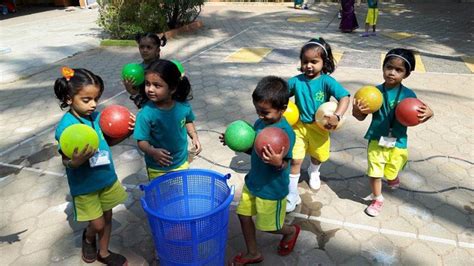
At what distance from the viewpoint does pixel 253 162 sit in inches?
103

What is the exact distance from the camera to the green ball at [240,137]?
2.47 m

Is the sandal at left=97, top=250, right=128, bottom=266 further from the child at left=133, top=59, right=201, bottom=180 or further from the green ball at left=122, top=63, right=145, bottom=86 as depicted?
the green ball at left=122, top=63, right=145, bottom=86

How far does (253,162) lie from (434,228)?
1844 mm

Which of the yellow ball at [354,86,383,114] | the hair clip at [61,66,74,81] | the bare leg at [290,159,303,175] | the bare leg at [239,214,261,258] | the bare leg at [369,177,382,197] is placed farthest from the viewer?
the bare leg at [290,159,303,175]

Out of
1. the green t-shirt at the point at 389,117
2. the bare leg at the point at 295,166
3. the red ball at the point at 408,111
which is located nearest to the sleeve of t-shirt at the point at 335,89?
the green t-shirt at the point at 389,117

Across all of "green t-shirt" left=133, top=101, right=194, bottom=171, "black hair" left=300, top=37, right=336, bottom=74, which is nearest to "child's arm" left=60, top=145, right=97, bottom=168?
"green t-shirt" left=133, top=101, right=194, bottom=171

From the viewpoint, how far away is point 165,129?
9.00 feet

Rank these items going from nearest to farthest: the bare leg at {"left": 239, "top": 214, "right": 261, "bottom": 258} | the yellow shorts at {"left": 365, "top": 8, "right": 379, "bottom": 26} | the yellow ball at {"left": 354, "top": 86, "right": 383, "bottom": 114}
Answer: the bare leg at {"left": 239, "top": 214, "right": 261, "bottom": 258} → the yellow ball at {"left": 354, "top": 86, "right": 383, "bottom": 114} → the yellow shorts at {"left": 365, "top": 8, "right": 379, "bottom": 26}

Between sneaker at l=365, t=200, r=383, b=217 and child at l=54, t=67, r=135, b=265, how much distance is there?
2.17 meters

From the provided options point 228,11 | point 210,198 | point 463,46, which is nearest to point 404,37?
point 463,46

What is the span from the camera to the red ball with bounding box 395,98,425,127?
9.46 feet

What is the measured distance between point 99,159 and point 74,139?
0.32 meters

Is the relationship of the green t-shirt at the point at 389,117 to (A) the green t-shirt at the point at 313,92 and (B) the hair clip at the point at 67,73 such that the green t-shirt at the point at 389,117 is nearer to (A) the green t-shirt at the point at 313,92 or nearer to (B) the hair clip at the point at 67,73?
(A) the green t-shirt at the point at 313,92

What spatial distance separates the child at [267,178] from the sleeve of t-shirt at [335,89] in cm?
88
